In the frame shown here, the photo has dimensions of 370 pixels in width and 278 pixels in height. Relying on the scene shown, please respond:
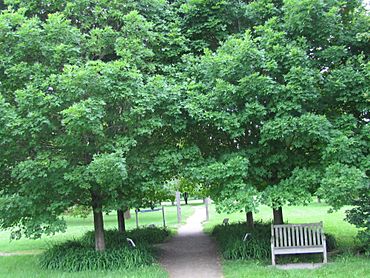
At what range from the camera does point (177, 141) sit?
10.6 meters

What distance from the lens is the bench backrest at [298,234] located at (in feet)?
31.1

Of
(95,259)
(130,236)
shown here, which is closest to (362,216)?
(95,259)

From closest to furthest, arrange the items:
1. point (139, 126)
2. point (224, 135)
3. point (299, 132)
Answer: point (299, 132) → point (139, 126) → point (224, 135)

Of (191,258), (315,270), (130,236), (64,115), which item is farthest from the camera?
(130,236)

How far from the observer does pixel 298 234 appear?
9.55 m

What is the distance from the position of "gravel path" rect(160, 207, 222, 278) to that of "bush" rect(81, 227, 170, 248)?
0.46 metres

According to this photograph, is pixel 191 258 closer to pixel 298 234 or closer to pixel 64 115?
pixel 298 234

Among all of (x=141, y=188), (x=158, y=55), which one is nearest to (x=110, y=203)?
(x=141, y=188)

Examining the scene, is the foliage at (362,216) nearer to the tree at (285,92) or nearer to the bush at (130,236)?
the tree at (285,92)

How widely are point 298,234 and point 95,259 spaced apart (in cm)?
486

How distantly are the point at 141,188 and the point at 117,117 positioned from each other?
1.73 metres

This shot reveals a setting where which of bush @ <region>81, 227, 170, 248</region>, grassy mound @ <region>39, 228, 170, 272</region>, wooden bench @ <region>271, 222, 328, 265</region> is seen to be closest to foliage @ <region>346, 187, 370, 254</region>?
wooden bench @ <region>271, 222, 328, 265</region>

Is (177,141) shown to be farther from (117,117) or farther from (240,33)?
(240,33)

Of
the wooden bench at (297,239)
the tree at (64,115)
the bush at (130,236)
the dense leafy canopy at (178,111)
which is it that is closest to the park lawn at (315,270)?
the wooden bench at (297,239)
